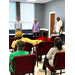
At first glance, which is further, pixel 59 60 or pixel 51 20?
pixel 51 20

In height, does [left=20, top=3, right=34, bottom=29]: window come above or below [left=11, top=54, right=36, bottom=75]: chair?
above

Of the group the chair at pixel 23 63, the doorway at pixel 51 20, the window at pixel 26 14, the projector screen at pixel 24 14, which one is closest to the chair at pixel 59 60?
the chair at pixel 23 63

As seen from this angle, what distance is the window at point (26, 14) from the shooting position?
428 inches

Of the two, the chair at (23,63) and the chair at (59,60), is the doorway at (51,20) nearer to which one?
the chair at (59,60)

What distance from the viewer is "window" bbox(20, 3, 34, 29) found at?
10.9m

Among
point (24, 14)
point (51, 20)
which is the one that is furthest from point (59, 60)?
Answer: point (24, 14)

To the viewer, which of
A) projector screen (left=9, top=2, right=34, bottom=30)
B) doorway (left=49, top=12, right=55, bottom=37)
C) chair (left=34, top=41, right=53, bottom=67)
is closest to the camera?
chair (left=34, top=41, right=53, bottom=67)

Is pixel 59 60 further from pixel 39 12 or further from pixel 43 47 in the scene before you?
pixel 39 12

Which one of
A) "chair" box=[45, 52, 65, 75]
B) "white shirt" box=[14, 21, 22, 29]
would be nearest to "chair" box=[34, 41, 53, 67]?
"chair" box=[45, 52, 65, 75]

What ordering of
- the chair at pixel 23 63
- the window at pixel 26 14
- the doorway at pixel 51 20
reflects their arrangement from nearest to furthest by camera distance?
the chair at pixel 23 63
the doorway at pixel 51 20
the window at pixel 26 14

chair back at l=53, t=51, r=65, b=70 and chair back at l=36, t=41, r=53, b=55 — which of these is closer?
chair back at l=53, t=51, r=65, b=70

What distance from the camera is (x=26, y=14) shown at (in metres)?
11.0

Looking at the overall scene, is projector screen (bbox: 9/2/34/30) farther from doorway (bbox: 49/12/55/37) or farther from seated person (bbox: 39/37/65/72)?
seated person (bbox: 39/37/65/72)
